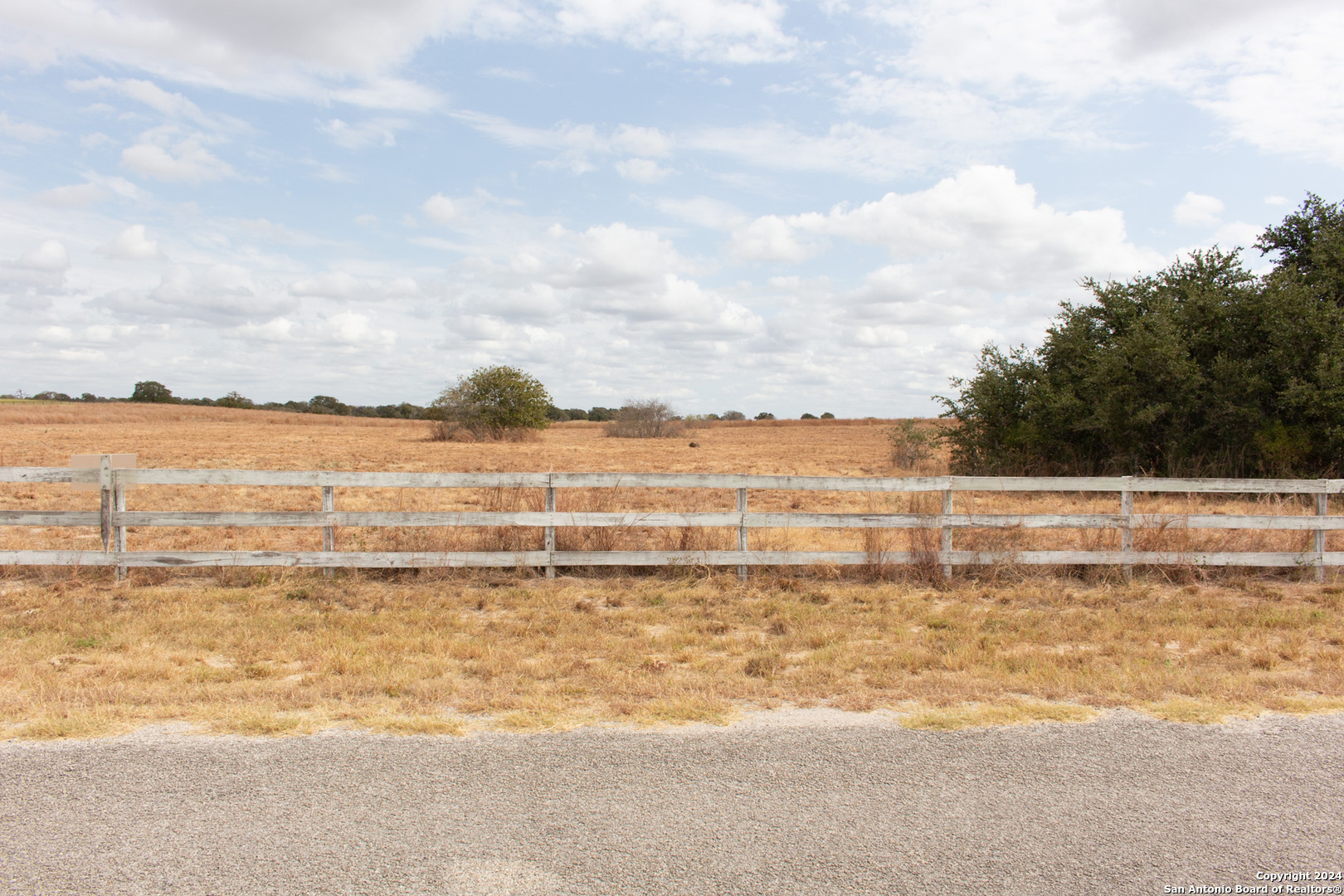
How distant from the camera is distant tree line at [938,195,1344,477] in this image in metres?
16.7

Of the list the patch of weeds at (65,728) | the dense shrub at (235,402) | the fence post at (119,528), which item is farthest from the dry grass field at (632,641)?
the dense shrub at (235,402)

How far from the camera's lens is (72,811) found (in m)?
3.63

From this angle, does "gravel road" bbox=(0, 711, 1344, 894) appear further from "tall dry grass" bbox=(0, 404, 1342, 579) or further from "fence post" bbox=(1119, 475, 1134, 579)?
"tall dry grass" bbox=(0, 404, 1342, 579)

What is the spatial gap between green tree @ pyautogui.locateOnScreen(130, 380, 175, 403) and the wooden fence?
118m

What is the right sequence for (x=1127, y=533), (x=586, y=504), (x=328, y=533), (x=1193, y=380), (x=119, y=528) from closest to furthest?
(x=119, y=528)
(x=328, y=533)
(x=1127, y=533)
(x=586, y=504)
(x=1193, y=380)

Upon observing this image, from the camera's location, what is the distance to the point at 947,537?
9.17 metres

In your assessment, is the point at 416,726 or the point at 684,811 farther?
the point at 416,726

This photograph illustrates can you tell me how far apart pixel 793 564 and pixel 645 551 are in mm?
1688

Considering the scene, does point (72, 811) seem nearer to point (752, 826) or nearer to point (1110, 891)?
point (752, 826)

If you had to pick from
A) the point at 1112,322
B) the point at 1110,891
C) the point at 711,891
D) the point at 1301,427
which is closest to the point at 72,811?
the point at 711,891

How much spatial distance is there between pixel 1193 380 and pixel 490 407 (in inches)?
1691

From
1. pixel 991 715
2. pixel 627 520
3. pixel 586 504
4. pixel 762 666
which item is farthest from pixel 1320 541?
pixel 586 504

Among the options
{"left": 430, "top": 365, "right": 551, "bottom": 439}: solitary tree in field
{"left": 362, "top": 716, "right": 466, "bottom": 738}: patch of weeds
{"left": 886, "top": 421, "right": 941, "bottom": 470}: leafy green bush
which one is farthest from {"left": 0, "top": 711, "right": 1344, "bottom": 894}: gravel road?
{"left": 430, "top": 365, "right": 551, "bottom": 439}: solitary tree in field

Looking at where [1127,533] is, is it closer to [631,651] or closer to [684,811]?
[631,651]
